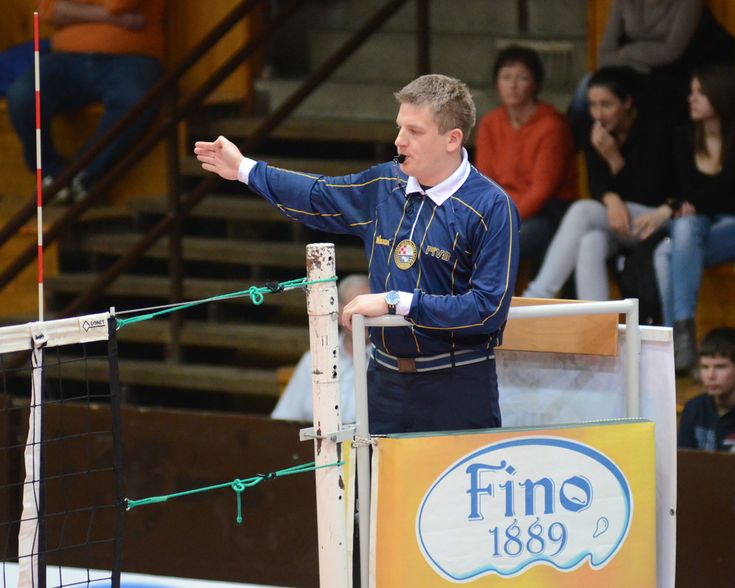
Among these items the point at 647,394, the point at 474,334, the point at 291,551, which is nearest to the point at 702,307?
the point at 291,551

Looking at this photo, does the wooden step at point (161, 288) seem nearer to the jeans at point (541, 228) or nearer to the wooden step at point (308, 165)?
the wooden step at point (308, 165)

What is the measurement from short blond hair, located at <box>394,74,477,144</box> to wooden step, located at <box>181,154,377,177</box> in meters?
3.82

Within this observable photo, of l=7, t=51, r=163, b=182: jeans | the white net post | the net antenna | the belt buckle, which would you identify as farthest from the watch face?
l=7, t=51, r=163, b=182: jeans

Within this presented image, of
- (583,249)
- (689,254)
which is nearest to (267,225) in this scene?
(583,249)

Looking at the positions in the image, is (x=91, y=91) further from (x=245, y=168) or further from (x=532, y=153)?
(x=245, y=168)

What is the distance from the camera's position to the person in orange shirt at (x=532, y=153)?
6738 millimetres

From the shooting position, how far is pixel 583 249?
6.51 meters

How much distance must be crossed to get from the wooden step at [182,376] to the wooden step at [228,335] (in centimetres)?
13

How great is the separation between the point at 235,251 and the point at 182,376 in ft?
2.52

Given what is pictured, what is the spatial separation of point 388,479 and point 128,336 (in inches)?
174

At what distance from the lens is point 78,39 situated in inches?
328

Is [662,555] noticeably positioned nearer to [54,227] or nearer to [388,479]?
[388,479]

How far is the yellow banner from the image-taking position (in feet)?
12.6

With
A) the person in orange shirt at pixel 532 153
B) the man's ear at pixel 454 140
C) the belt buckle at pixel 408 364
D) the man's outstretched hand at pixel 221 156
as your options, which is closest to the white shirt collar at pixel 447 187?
the man's ear at pixel 454 140
